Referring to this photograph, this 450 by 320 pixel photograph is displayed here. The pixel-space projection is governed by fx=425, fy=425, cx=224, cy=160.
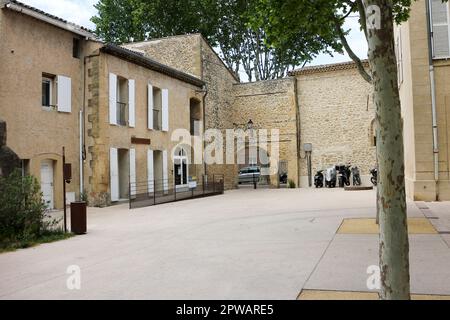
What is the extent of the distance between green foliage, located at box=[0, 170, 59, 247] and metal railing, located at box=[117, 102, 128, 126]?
7957mm

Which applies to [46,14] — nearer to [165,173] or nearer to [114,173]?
[114,173]

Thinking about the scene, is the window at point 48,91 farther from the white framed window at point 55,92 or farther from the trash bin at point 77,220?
the trash bin at point 77,220

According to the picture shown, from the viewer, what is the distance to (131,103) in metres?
15.6

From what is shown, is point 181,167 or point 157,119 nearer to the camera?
point 157,119

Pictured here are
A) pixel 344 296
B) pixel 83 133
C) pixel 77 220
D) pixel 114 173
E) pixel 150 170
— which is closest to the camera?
pixel 344 296

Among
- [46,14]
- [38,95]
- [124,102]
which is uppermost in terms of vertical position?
[46,14]

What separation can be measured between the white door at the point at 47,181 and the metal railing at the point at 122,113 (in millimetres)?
3143

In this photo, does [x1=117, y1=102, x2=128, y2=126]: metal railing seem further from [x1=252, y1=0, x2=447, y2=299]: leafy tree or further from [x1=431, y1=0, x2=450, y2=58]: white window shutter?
[x1=252, y1=0, x2=447, y2=299]: leafy tree

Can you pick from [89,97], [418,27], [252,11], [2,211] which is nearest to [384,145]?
[2,211]

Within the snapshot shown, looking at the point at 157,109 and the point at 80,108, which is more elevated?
the point at 157,109

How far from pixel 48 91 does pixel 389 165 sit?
1275cm

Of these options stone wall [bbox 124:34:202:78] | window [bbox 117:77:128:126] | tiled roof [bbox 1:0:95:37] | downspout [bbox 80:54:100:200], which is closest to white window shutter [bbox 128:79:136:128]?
window [bbox 117:77:128:126]

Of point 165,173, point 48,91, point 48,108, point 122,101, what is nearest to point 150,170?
point 165,173

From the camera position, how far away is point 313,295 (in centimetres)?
392
